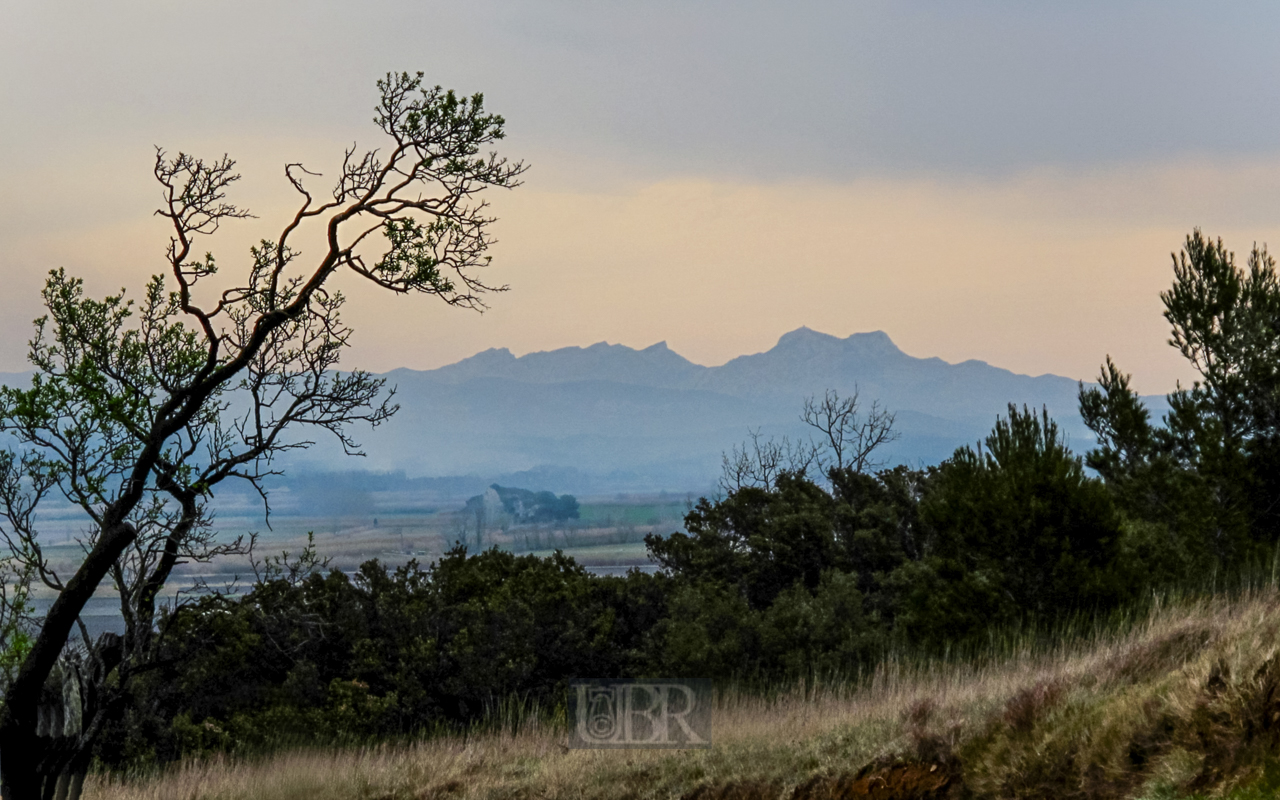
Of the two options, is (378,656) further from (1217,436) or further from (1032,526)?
(1217,436)

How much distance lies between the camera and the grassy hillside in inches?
295

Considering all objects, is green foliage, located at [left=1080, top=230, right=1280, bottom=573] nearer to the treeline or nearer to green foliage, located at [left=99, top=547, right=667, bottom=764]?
the treeline

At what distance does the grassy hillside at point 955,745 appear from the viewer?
7.50 m

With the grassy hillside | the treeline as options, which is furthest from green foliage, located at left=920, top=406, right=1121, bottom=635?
the grassy hillside

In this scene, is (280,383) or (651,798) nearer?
(651,798)

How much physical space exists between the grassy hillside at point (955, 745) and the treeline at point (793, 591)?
1.49 m

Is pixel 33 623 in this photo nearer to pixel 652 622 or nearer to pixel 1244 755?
pixel 652 622

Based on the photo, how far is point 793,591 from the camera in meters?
18.4

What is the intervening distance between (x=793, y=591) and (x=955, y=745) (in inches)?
350

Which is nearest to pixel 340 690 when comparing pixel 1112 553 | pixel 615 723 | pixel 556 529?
pixel 615 723

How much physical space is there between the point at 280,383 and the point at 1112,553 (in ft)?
35.1

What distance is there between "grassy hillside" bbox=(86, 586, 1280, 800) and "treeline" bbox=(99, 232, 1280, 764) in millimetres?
1494

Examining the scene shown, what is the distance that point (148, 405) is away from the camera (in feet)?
35.6

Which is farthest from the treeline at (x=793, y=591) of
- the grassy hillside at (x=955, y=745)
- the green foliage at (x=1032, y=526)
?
the grassy hillside at (x=955, y=745)
